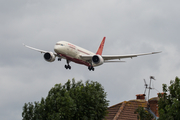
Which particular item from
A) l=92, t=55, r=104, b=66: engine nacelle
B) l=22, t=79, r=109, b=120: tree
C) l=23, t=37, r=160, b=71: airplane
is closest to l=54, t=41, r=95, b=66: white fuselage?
l=23, t=37, r=160, b=71: airplane

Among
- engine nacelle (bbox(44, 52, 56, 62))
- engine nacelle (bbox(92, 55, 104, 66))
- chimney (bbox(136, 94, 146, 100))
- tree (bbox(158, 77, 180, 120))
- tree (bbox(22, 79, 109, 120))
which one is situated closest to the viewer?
tree (bbox(158, 77, 180, 120))

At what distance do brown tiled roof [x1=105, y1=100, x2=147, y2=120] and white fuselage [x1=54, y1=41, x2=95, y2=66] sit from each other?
44.9ft

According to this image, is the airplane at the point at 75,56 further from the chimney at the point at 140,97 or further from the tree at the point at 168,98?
the tree at the point at 168,98

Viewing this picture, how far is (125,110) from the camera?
5425 centimetres

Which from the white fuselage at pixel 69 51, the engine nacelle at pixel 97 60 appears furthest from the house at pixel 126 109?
the white fuselage at pixel 69 51

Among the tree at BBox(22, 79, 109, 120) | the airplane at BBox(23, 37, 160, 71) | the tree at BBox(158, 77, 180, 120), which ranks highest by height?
the airplane at BBox(23, 37, 160, 71)

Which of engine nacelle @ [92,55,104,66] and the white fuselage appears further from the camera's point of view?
engine nacelle @ [92,55,104,66]

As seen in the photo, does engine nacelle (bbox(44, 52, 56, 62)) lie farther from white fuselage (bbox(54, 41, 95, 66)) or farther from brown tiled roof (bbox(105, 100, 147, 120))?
brown tiled roof (bbox(105, 100, 147, 120))

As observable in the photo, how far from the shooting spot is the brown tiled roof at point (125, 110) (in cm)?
5296

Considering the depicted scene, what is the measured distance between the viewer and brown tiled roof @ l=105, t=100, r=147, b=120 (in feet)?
174

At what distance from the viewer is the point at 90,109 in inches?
1992

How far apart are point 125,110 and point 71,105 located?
9.83 metres

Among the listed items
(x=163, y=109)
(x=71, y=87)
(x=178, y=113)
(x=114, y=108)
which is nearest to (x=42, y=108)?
(x=71, y=87)

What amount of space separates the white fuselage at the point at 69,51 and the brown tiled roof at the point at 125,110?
13.7 m
